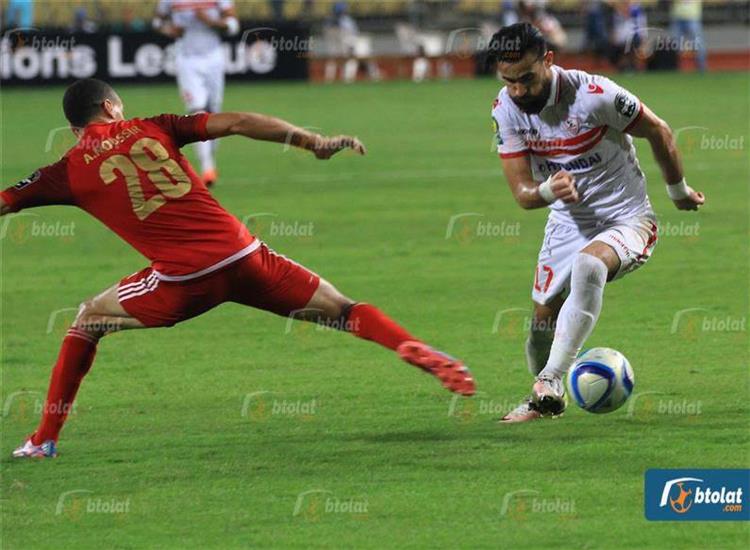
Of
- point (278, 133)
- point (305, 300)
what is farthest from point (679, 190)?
point (278, 133)

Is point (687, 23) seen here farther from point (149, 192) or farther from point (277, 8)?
point (149, 192)

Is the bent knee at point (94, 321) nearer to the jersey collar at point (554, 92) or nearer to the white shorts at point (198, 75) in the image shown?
the jersey collar at point (554, 92)

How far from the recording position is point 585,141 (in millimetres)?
8320

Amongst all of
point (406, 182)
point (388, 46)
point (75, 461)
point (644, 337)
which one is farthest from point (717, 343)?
point (388, 46)

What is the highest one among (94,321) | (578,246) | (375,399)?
(578,246)

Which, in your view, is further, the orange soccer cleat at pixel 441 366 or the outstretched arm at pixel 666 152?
the outstretched arm at pixel 666 152

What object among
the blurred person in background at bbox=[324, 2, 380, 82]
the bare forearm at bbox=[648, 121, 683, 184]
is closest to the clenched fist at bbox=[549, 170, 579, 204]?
the bare forearm at bbox=[648, 121, 683, 184]

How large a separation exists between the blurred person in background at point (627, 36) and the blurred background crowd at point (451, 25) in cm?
3

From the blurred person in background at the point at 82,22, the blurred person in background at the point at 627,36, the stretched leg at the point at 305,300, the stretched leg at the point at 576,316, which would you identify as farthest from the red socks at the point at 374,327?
the blurred person in background at the point at 627,36

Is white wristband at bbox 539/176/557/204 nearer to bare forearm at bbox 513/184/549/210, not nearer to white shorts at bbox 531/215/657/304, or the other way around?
bare forearm at bbox 513/184/549/210

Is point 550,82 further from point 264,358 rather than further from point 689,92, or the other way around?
point 689,92

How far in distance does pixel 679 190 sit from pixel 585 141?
69 centimetres

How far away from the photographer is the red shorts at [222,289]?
783 centimetres

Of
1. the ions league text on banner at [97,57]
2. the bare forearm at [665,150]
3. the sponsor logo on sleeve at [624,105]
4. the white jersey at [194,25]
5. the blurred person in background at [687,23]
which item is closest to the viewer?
the sponsor logo on sleeve at [624,105]
